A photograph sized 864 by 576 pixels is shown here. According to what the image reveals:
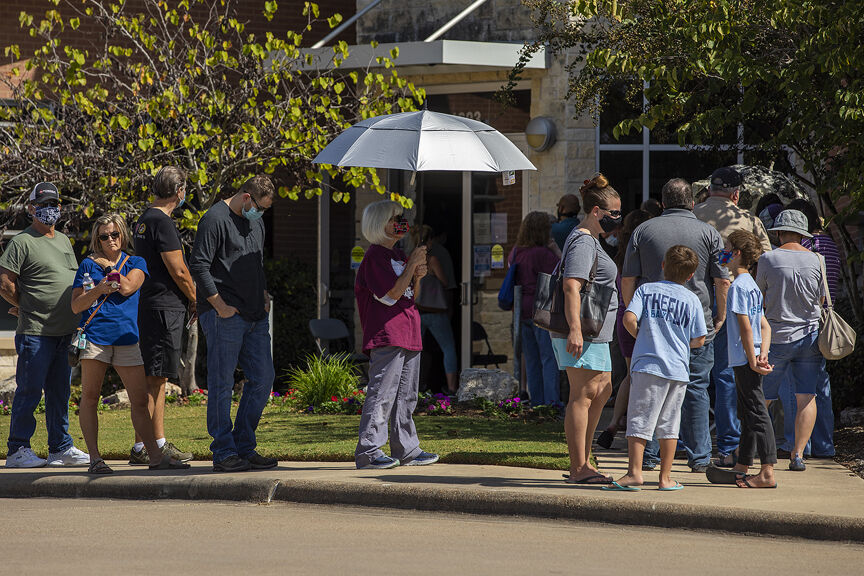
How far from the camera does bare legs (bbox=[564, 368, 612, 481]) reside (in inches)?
283

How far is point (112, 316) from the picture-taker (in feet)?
26.2

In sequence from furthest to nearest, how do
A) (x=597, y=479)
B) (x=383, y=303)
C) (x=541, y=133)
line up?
1. (x=541, y=133)
2. (x=383, y=303)
3. (x=597, y=479)

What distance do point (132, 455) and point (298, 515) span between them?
2.04 metres

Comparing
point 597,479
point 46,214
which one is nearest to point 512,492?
point 597,479

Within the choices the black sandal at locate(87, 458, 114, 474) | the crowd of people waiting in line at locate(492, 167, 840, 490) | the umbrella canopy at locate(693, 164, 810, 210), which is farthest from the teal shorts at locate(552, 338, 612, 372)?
the umbrella canopy at locate(693, 164, 810, 210)

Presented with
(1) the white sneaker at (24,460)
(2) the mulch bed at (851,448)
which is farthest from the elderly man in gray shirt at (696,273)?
(1) the white sneaker at (24,460)

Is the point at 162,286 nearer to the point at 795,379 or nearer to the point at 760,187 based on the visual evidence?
the point at 795,379

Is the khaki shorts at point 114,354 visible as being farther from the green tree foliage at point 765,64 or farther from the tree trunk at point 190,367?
the tree trunk at point 190,367

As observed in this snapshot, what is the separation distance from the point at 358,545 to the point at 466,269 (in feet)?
27.8

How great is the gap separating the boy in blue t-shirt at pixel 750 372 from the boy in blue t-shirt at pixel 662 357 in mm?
277

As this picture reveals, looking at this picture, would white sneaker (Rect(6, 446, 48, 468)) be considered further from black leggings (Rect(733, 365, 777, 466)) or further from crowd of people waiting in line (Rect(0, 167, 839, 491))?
black leggings (Rect(733, 365, 777, 466))

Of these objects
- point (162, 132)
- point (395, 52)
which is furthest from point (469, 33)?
point (162, 132)

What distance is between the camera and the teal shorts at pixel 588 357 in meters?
7.13

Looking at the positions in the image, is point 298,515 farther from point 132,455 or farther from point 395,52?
point 395,52
